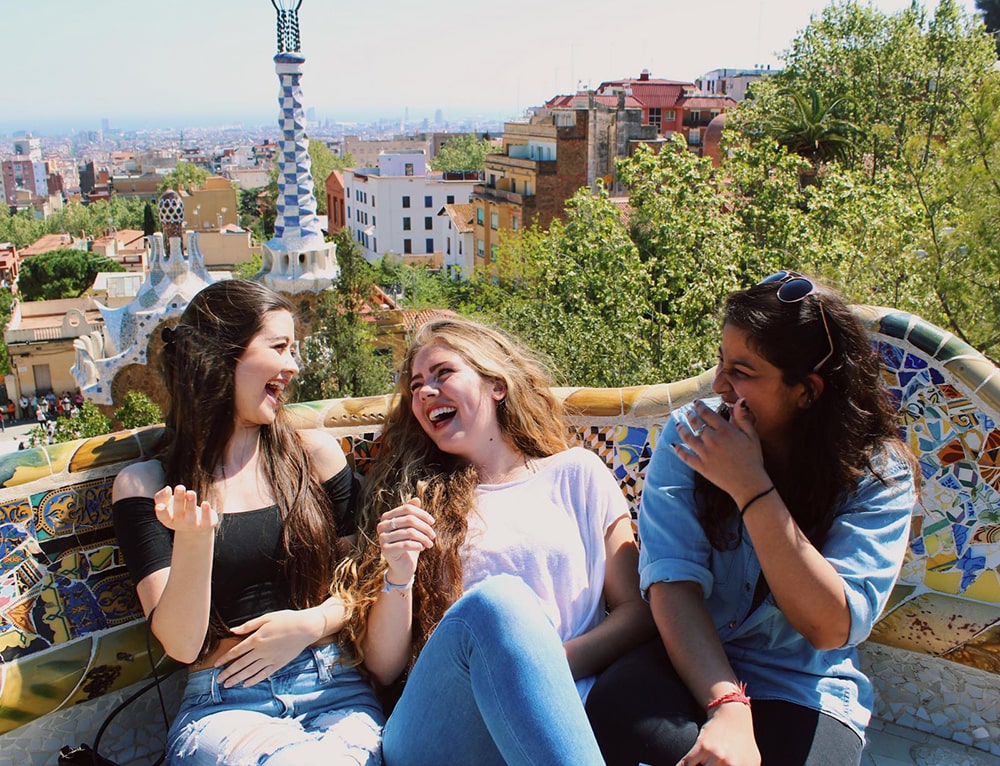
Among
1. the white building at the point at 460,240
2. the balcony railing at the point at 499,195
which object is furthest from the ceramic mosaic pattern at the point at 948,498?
the white building at the point at 460,240

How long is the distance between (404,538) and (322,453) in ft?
1.66

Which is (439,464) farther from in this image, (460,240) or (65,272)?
(65,272)

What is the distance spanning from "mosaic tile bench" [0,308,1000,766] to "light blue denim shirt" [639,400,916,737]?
0.49 meters

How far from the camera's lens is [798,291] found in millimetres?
1961

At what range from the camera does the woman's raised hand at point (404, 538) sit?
2.01m

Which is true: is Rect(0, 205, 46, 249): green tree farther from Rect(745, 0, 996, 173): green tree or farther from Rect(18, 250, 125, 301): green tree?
Rect(745, 0, 996, 173): green tree

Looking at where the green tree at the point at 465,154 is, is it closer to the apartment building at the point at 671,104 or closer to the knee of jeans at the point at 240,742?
the apartment building at the point at 671,104

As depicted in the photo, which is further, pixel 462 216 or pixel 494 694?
pixel 462 216

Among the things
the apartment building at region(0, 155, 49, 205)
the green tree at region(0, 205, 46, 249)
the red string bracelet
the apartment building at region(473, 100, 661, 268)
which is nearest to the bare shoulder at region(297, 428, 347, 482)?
the red string bracelet

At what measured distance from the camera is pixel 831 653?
1.99 meters

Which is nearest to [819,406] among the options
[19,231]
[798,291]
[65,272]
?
[798,291]

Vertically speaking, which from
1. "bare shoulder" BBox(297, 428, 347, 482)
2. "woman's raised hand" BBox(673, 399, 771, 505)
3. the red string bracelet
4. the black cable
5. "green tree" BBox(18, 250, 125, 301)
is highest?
"woman's raised hand" BBox(673, 399, 771, 505)

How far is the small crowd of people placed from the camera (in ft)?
5.98

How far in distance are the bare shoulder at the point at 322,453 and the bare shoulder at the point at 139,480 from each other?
37 cm
